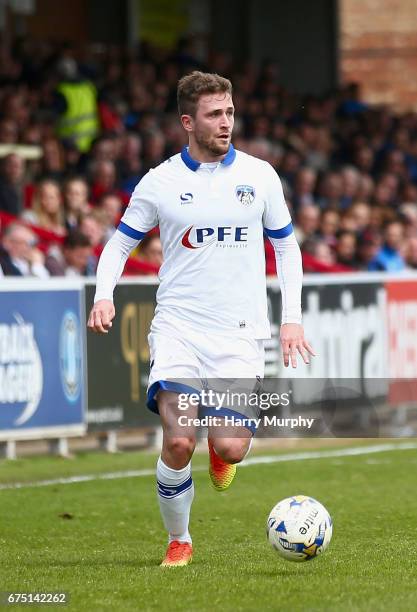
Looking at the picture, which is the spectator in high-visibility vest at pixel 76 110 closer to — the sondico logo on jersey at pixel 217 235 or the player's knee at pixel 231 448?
the sondico logo on jersey at pixel 217 235

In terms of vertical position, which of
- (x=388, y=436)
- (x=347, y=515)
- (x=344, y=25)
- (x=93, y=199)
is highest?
(x=344, y=25)

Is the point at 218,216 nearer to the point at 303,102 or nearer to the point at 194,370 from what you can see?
the point at 194,370

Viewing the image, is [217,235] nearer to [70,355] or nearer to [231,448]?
[231,448]

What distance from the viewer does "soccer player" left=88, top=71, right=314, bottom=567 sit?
787 cm

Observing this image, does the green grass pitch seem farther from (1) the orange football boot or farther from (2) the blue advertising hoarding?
(2) the blue advertising hoarding

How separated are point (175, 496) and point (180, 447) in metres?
0.31

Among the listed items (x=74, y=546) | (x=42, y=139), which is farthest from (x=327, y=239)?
(x=74, y=546)

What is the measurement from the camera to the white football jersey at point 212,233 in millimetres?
7906

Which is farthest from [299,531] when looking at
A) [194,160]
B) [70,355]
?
[70,355]

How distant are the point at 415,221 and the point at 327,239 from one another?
3079 millimetres

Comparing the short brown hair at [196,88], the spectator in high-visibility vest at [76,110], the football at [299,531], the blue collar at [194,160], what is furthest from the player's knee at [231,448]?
the spectator in high-visibility vest at [76,110]

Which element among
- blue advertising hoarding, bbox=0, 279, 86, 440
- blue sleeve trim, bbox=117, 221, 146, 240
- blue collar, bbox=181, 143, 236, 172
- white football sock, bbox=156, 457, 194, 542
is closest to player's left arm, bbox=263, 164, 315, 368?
blue collar, bbox=181, 143, 236, 172

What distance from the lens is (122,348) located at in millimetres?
14836

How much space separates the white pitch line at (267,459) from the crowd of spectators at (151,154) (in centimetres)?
234
